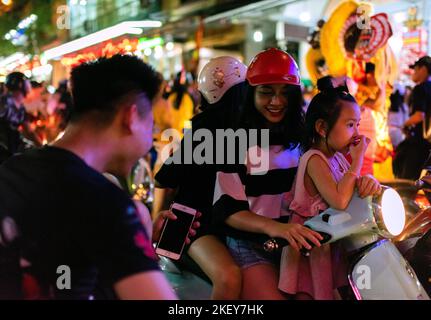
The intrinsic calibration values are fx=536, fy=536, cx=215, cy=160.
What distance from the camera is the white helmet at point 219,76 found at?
380 cm

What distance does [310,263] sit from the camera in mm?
2559

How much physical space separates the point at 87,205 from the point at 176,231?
129cm

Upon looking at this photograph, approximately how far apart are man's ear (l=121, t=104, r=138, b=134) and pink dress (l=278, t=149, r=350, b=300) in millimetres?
1031

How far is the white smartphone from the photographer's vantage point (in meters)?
2.87

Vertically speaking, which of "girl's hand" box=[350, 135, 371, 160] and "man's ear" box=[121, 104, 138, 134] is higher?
"man's ear" box=[121, 104, 138, 134]

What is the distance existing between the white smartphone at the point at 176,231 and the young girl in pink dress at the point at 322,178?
1.83 ft

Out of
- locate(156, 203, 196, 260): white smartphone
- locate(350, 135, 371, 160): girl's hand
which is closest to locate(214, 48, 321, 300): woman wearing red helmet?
locate(156, 203, 196, 260): white smartphone

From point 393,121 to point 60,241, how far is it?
7.62 metres

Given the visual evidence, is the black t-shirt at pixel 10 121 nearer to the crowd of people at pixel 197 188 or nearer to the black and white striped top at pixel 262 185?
the crowd of people at pixel 197 188

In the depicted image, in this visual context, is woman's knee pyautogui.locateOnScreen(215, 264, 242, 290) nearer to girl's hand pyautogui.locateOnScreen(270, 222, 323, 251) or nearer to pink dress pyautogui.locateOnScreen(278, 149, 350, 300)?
pink dress pyautogui.locateOnScreen(278, 149, 350, 300)

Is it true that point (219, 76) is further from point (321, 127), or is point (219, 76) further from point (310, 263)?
point (310, 263)

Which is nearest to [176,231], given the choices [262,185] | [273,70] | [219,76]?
[262,185]
